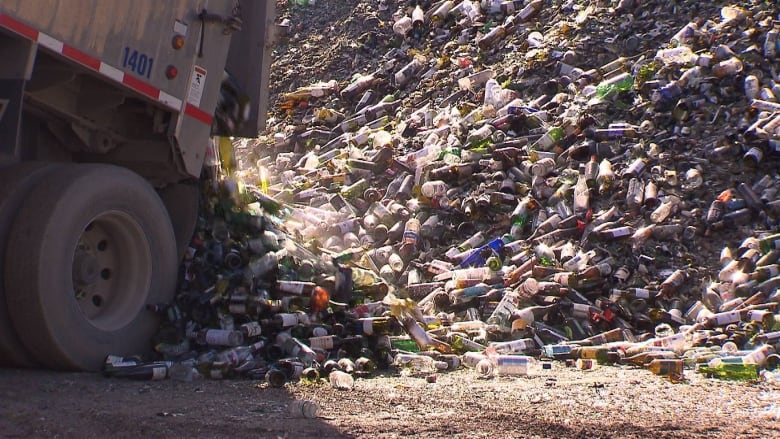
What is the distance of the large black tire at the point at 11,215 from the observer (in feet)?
16.9

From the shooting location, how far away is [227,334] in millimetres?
6031

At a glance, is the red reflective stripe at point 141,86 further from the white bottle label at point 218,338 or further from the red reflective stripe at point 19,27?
the white bottle label at point 218,338

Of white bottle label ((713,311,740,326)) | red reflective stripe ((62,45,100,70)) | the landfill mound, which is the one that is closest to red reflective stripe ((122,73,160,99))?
red reflective stripe ((62,45,100,70))

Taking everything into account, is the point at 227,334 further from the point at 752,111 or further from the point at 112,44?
the point at 752,111

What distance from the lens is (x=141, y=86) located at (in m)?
5.82

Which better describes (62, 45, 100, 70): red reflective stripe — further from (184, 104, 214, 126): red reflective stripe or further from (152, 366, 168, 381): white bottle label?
(152, 366, 168, 381): white bottle label

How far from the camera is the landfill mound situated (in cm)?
647

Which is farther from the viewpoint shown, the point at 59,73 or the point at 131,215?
the point at 131,215

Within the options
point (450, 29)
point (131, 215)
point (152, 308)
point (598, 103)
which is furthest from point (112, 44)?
point (450, 29)

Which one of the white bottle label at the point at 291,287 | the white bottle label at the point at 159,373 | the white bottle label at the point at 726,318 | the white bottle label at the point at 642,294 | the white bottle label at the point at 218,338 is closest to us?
the white bottle label at the point at 159,373

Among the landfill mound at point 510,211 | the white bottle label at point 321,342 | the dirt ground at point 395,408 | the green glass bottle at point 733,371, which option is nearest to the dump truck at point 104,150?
the landfill mound at point 510,211

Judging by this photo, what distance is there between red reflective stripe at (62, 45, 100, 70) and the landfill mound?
1581mm

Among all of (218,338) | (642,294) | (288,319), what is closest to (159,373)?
(218,338)

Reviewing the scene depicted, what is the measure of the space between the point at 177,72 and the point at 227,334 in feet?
5.37
